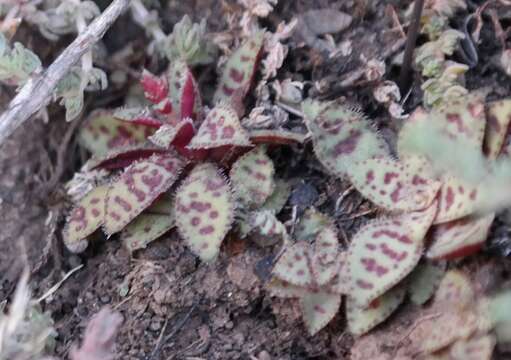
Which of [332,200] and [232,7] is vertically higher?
[232,7]

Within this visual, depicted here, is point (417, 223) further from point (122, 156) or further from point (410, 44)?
point (122, 156)

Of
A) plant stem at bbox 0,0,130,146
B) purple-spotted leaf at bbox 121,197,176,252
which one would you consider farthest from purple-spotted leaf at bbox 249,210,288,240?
plant stem at bbox 0,0,130,146

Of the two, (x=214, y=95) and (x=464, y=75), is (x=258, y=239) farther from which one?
(x=464, y=75)

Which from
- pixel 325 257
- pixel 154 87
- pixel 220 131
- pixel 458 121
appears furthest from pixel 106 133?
pixel 458 121

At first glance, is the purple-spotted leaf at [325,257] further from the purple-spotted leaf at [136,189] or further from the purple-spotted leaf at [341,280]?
the purple-spotted leaf at [136,189]

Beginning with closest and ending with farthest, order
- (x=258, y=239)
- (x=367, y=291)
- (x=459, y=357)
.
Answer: (x=459, y=357)
(x=367, y=291)
(x=258, y=239)

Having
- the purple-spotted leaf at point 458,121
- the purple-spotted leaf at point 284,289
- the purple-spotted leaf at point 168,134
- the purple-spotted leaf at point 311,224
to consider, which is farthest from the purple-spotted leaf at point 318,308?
the purple-spotted leaf at point 168,134

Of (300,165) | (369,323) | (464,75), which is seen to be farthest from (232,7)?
(369,323)
